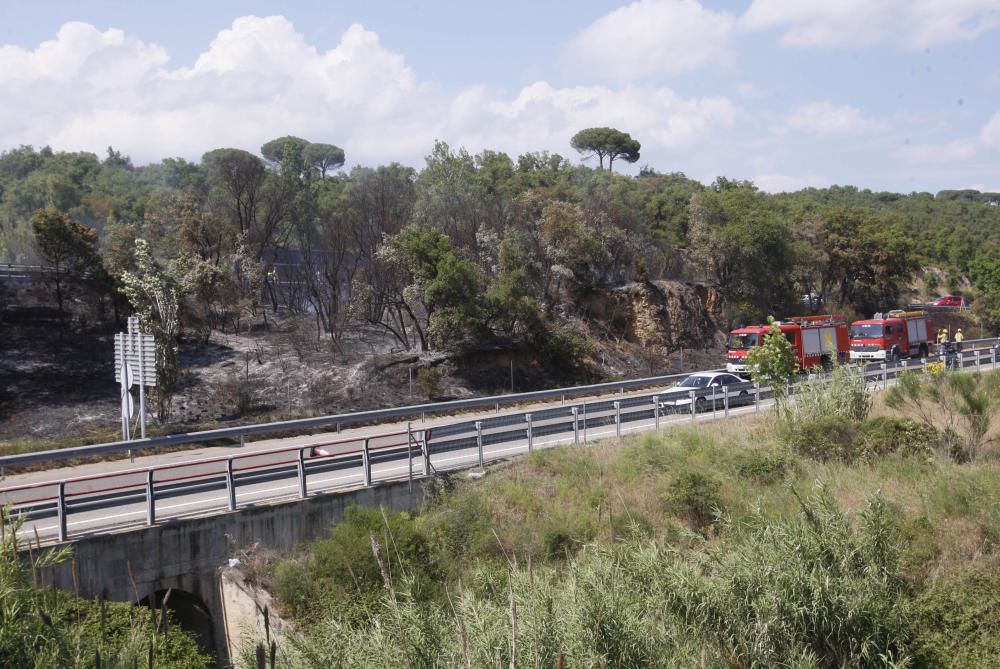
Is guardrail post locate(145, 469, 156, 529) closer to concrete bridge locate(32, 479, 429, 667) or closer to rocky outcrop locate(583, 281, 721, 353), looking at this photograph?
concrete bridge locate(32, 479, 429, 667)

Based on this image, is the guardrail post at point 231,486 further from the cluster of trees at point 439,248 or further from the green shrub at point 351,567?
the cluster of trees at point 439,248

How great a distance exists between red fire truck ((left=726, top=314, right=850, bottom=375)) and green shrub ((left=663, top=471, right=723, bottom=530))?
16308 millimetres

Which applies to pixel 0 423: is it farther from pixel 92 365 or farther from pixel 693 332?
pixel 693 332

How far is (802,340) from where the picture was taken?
36.5 meters

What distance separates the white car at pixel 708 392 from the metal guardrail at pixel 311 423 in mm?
4207

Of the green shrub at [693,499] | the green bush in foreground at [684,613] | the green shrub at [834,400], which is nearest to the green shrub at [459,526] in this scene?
the green bush in foreground at [684,613]

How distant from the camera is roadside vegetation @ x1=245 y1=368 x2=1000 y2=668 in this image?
371 inches

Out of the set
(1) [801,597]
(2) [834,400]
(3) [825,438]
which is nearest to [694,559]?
(1) [801,597]

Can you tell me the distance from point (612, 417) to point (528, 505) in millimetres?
6158

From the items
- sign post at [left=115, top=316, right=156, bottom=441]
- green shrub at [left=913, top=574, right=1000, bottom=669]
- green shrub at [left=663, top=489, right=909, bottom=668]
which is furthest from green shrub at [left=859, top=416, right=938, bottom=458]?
sign post at [left=115, top=316, right=156, bottom=441]

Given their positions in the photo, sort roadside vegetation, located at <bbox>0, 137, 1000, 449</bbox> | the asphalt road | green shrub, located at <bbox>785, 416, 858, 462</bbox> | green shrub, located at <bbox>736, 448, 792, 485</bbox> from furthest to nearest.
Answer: roadside vegetation, located at <bbox>0, 137, 1000, 449</bbox>, green shrub, located at <bbox>785, 416, 858, 462</bbox>, green shrub, located at <bbox>736, 448, 792, 485</bbox>, the asphalt road

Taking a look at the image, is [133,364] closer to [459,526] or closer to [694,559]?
[459,526]

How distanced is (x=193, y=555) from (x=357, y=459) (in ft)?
13.6

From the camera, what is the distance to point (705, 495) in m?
18.7
